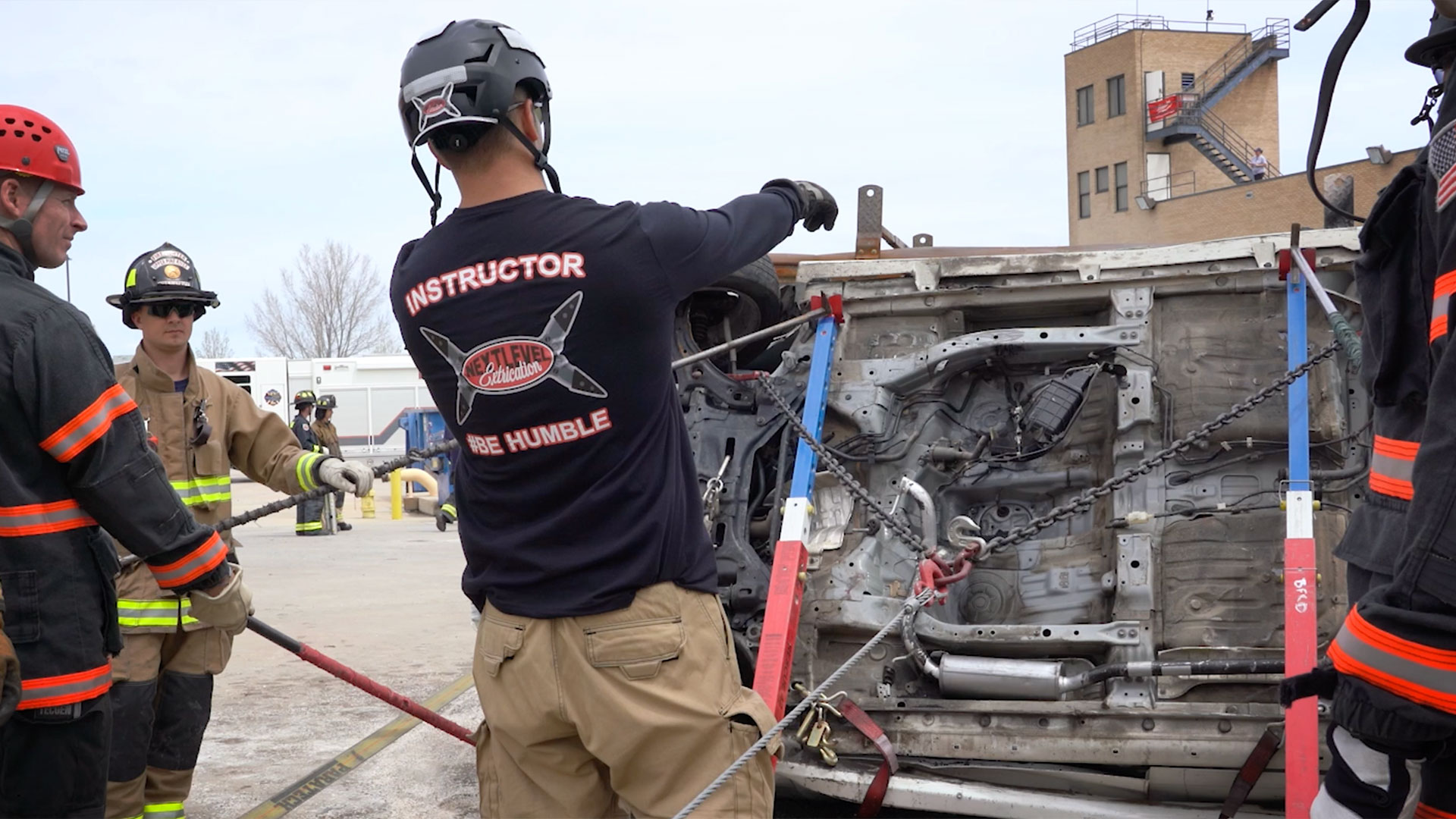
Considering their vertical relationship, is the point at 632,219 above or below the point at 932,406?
above

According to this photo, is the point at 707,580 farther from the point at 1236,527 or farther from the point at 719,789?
the point at 1236,527

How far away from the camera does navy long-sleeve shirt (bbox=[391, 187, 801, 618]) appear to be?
7.68 feet

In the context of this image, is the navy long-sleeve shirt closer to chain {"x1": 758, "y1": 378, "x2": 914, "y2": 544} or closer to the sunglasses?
chain {"x1": 758, "y1": 378, "x2": 914, "y2": 544}

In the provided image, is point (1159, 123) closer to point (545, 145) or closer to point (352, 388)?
point (352, 388)

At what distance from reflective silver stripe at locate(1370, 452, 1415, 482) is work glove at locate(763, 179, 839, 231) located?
120 cm

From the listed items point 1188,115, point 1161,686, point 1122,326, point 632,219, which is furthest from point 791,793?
point 1188,115

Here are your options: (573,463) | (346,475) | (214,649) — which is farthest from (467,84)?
(214,649)

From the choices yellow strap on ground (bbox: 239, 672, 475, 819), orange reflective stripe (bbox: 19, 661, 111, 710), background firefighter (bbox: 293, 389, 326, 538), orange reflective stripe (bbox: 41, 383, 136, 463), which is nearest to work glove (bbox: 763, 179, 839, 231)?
orange reflective stripe (bbox: 41, 383, 136, 463)

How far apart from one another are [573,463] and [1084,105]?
135ft

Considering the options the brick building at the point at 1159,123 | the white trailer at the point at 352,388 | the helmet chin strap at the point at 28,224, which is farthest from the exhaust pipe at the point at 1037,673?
the brick building at the point at 1159,123

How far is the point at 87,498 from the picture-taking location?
3.10 metres

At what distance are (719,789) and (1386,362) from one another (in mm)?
1417

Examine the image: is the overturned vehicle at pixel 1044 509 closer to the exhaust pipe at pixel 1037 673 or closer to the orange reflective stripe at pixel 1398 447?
the exhaust pipe at pixel 1037 673

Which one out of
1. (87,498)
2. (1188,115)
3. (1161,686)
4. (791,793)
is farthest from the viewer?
(1188,115)
